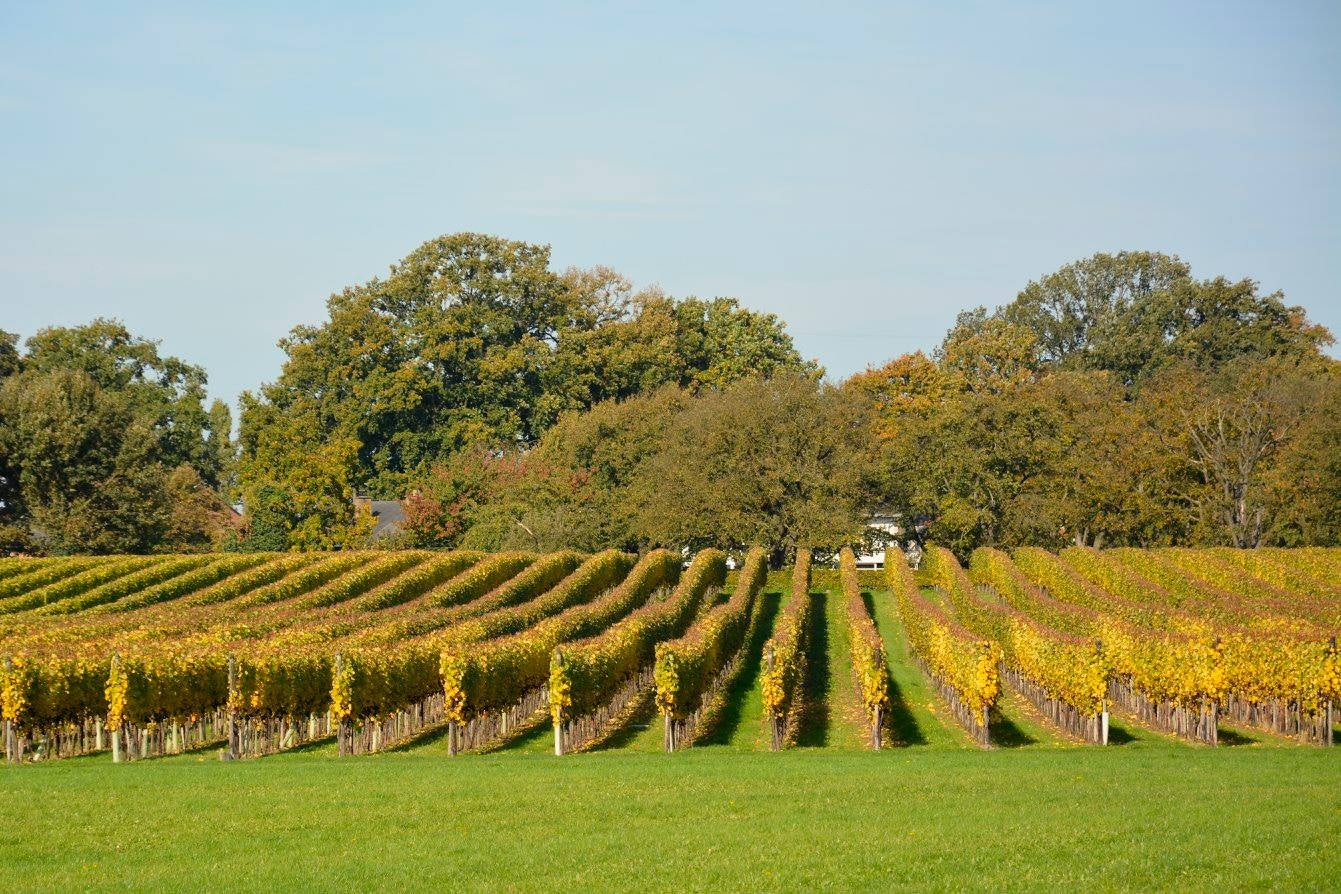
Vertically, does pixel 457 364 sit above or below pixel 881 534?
above

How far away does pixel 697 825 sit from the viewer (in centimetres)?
2030

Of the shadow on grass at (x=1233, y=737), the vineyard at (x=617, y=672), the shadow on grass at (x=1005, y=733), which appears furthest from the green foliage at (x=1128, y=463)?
the shadow on grass at (x=1233, y=737)

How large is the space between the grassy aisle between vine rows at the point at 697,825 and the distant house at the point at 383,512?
73022mm

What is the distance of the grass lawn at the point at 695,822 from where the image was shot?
17188 millimetres

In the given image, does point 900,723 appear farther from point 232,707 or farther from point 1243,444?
point 1243,444

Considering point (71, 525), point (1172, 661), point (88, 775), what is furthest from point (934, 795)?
point (71, 525)

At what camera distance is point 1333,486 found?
78.2 m

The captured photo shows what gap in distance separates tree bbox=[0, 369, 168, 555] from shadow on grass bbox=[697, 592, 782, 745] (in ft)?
134

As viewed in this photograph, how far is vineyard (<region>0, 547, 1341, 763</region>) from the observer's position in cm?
3331

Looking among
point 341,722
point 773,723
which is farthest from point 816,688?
point 341,722

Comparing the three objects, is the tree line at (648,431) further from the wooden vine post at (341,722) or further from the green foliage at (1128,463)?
the wooden vine post at (341,722)

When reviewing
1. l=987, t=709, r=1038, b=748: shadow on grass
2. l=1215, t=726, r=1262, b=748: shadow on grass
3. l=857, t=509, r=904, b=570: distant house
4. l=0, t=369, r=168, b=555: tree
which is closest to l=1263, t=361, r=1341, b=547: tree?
l=857, t=509, r=904, b=570: distant house

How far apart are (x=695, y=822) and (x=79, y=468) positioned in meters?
73.4

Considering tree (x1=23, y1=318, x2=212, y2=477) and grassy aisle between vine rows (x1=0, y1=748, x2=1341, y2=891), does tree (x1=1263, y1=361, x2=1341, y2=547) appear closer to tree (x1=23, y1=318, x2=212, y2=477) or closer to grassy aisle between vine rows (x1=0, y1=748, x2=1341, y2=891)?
grassy aisle between vine rows (x1=0, y1=748, x2=1341, y2=891)
